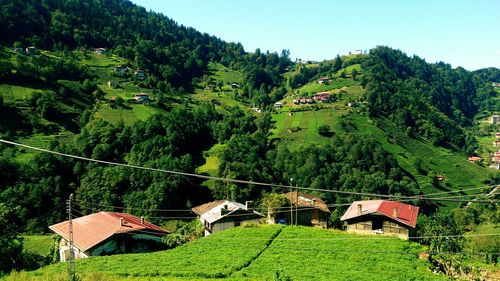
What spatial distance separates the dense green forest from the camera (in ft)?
217

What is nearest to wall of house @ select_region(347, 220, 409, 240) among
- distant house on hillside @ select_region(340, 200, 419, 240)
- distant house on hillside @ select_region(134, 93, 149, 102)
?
distant house on hillside @ select_region(340, 200, 419, 240)

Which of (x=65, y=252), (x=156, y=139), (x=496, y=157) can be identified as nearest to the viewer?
(x=65, y=252)

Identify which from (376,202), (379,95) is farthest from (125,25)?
(376,202)

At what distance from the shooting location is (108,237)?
3378 centimetres

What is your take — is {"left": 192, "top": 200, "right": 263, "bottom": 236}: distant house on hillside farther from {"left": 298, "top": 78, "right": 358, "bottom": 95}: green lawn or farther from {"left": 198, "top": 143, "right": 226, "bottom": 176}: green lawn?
{"left": 298, "top": 78, "right": 358, "bottom": 95}: green lawn

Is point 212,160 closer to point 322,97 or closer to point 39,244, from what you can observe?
point 39,244

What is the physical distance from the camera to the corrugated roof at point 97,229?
33906 mm

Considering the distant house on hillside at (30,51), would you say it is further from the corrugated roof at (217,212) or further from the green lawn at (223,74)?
the corrugated roof at (217,212)

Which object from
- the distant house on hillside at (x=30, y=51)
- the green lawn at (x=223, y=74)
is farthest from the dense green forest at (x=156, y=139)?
the green lawn at (x=223, y=74)

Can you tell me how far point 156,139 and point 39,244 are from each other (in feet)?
110

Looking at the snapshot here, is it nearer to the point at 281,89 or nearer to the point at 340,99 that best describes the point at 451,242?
the point at 340,99

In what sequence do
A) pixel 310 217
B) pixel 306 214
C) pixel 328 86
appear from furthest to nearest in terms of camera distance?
1. pixel 328 86
2. pixel 310 217
3. pixel 306 214

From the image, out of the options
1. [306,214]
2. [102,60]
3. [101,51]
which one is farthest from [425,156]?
[101,51]

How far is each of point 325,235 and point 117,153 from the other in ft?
175
